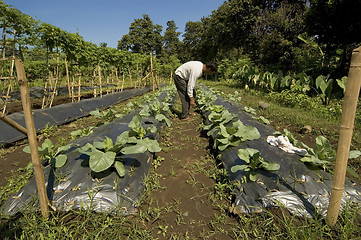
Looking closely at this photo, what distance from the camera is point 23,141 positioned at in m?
3.79

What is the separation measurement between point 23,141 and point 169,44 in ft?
185

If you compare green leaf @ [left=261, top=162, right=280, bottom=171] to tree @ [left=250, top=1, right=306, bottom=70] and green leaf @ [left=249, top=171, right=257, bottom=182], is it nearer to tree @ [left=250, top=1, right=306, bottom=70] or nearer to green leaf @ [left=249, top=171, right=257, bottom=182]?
green leaf @ [left=249, top=171, right=257, bottom=182]

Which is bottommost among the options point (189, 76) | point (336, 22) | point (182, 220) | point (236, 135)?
point (182, 220)

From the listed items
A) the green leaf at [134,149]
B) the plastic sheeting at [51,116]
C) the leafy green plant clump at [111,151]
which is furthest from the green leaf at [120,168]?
the plastic sheeting at [51,116]

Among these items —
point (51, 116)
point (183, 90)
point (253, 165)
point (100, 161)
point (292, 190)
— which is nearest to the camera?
point (292, 190)

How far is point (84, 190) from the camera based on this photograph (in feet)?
5.82

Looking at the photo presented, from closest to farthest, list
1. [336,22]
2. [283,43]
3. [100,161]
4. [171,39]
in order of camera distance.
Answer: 1. [100,161]
2. [336,22]
3. [283,43]
4. [171,39]

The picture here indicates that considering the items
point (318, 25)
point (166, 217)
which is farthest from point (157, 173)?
point (318, 25)

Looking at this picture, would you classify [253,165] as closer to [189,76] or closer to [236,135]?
[236,135]

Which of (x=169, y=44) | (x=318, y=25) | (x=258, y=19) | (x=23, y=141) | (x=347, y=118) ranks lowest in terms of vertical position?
(x=23, y=141)

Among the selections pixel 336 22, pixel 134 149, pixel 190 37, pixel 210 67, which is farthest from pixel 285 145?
pixel 190 37

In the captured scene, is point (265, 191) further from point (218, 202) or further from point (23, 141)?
point (23, 141)

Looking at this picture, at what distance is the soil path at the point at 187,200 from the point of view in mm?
1656

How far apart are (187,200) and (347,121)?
1537mm
